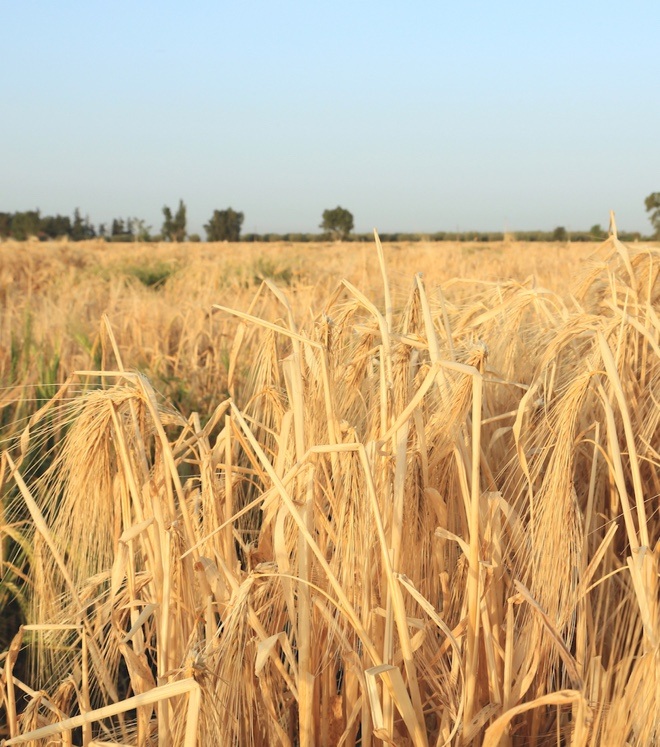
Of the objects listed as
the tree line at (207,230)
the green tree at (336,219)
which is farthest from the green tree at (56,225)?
the green tree at (336,219)

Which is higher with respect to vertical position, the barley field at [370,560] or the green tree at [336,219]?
the green tree at [336,219]

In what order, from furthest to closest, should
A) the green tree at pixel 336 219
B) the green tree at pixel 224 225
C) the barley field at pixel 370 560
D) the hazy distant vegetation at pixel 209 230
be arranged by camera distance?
the green tree at pixel 336 219, the green tree at pixel 224 225, the hazy distant vegetation at pixel 209 230, the barley field at pixel 370 560

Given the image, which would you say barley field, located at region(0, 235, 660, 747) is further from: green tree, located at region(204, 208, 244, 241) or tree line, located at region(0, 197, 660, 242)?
green tree, located at region(204, 208, 244, 241)

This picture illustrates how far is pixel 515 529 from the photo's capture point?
877mm

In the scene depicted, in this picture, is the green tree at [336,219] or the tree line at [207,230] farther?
the green tree at [336,219]

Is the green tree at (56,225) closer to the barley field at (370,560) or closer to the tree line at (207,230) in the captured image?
the tree line at (207,230)

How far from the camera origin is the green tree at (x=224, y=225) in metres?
47.1

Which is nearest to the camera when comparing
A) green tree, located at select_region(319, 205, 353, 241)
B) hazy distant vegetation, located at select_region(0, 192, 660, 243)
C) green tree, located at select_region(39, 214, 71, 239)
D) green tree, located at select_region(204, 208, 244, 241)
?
hazy distant vegetation, located at select_region(0, 192, 660, 243)

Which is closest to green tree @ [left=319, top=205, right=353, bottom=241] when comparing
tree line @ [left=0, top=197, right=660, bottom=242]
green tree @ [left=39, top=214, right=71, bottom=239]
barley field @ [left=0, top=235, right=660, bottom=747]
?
tree line @ [left=0, top=197, right=660, bottom=242]

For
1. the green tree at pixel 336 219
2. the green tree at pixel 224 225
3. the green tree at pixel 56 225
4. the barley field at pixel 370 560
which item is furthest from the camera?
the green tree at pixel 336 219

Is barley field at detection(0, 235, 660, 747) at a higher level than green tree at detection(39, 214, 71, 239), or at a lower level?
lower

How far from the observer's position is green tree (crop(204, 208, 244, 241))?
47094 mm

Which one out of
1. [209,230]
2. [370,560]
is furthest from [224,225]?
[370,560]

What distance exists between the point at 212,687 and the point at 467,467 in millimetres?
367
